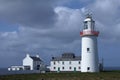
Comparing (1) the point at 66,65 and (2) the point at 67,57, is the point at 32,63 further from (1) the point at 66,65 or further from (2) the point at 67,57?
(1) the point at 66,65

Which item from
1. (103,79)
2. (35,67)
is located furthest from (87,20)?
(35,67)

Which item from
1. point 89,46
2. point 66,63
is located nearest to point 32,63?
point 66,63

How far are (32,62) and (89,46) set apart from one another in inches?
1385

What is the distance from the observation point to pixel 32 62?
86312 millimetres

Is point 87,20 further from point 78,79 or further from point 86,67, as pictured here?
point 78,79

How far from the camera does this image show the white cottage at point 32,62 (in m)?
86.7

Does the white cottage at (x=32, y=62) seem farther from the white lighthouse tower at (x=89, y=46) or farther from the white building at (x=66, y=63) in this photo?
the white lighthouse tower at (x=89, y=46)

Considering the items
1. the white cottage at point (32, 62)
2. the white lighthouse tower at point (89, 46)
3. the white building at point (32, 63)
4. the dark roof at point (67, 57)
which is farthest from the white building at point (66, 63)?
the white lighthouse tower at point (89, 46)

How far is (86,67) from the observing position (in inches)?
2148

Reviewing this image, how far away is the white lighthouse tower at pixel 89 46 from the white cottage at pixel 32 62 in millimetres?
34086

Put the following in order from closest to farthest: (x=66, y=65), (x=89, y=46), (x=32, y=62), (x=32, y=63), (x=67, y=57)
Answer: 1. (x=89, y=46)
2. (x=66, y=65)
3. (x=67, y=57)
4. (x=32, y=62)
5. (x=32, y=63)

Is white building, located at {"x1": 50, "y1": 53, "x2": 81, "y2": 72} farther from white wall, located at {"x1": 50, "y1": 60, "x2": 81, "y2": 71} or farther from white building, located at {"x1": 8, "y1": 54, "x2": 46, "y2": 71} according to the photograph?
white building, located at {"x1": 8, "y1": 54, "x2": 46, "y2": 71}

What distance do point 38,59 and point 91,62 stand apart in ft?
122

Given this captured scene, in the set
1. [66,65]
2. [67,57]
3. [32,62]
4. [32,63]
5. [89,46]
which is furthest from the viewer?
[32,63]
